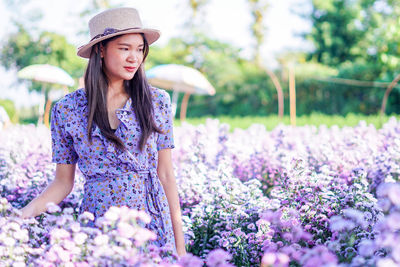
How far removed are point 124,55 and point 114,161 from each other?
500mm

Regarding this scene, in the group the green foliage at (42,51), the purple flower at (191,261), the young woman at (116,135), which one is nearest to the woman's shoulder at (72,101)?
the young woman at (116,135)

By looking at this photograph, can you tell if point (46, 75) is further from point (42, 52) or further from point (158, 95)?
point (42, 52)

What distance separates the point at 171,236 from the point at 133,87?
0.75 m

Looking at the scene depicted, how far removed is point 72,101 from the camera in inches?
87.4

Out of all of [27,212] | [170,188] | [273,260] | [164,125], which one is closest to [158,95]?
[164,125]

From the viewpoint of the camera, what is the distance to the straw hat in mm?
2158

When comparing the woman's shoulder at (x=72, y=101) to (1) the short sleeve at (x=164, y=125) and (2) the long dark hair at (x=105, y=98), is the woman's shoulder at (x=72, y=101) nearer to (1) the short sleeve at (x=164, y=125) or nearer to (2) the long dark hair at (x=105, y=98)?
(2) the long dark hair at (x=105, y=98)

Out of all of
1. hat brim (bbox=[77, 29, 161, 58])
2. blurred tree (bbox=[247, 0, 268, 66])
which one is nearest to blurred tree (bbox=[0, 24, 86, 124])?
blurred tree (bbox=[247, 0, 268, 66])

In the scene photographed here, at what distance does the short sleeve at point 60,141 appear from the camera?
7.20 feet

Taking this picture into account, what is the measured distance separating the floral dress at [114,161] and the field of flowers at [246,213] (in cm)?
21

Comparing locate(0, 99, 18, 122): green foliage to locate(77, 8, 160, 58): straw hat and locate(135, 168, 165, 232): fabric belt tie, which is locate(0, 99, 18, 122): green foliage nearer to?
locate(77, 8, 160, 58): straw hat

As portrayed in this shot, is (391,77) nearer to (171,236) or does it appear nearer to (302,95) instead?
(302,95)

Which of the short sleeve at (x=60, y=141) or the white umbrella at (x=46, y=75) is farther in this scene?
the white umbrella at (x=46, y=75)

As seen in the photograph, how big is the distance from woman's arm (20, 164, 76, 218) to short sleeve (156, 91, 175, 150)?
1.48ft
